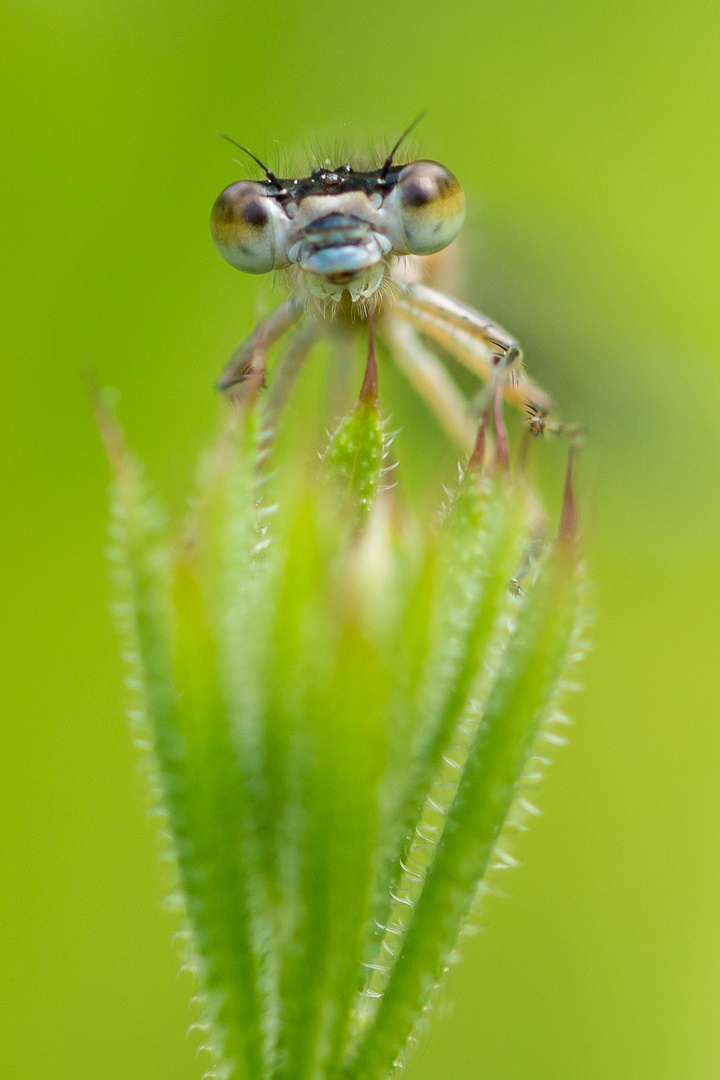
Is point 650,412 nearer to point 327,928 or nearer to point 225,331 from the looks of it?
point 225,331

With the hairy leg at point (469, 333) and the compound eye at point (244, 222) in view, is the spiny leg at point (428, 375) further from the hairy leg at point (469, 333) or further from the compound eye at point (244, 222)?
the compound eye at point (244, 222)

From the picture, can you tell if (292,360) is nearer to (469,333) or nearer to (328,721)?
(469,333)

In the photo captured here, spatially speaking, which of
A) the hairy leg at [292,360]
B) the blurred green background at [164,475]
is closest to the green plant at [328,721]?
the blurred green background at [164,475]

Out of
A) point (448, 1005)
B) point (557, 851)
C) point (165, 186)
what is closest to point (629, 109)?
point (165, 186)

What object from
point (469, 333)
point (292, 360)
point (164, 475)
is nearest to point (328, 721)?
point (164, 475)

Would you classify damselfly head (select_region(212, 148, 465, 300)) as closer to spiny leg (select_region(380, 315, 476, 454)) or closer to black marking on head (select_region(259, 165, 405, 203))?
black marking on head (select_region(259, 165, 405, 203))

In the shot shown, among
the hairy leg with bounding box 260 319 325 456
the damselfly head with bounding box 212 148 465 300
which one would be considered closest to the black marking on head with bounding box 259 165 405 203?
the damselfly head with bounding box 212 148 465 300
